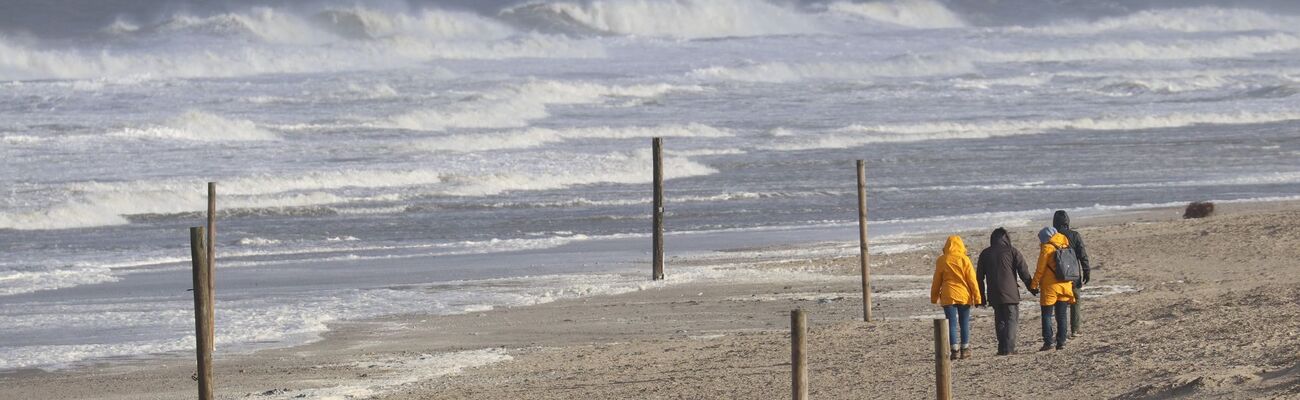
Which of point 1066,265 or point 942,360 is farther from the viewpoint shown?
point 1066,265

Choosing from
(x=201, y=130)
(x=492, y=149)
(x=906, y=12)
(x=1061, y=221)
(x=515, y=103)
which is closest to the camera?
(x=1061, y=221)

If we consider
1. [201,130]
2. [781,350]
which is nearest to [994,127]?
[201,130]

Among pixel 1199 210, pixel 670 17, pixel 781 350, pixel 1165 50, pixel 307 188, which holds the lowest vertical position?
pixel 781 350

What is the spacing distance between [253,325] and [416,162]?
17.3 meters

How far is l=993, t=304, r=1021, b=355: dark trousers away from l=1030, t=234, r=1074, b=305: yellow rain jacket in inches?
8.1

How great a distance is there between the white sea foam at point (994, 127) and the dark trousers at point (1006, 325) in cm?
2441

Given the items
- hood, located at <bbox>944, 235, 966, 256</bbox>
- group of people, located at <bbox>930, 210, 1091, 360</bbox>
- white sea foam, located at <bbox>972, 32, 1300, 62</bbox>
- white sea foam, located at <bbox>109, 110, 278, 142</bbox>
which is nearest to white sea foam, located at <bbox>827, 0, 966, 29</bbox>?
white sea foam, located at <bbox>972, 32, 1300, 62</bbox>

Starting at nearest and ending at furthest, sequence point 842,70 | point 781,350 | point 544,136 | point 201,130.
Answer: point 781,350, point 201,130, point 544,136, point 842,70

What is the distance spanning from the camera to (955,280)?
37.7 feet

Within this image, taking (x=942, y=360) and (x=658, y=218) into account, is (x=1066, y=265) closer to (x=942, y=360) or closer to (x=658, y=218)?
(x=942, y=360)

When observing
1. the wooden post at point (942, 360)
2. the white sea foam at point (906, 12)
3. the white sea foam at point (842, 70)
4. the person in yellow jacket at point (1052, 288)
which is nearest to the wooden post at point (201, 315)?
the wooden post at point (942, 360)

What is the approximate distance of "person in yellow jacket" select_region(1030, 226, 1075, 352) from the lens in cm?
1134

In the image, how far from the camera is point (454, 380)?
481 inches

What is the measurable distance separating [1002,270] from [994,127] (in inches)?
1166
